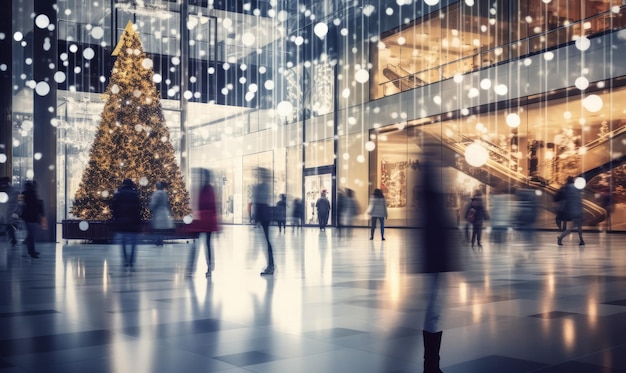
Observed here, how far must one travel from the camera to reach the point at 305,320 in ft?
18.9

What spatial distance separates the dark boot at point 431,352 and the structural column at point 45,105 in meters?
16.8

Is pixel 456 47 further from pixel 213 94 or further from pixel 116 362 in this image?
pixel 116 362

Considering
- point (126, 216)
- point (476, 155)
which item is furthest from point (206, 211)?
point (476, 155)

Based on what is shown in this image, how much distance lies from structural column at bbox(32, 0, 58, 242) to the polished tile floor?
26.5 ft

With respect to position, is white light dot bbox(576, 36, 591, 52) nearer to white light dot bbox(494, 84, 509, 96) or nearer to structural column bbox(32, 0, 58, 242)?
white light dot bbox(494, 84, 509, 96)

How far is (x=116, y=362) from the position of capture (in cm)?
412

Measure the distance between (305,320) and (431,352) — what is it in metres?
2.01

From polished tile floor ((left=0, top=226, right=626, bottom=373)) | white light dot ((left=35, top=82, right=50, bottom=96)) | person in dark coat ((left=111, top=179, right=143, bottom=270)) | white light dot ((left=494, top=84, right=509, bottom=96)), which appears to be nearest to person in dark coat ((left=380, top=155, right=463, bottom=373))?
polished tile floor ((left=0, top=226, right=626, bottom=373))

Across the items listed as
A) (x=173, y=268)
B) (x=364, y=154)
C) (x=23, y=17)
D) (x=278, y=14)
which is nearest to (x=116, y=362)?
(x=173, y=268)

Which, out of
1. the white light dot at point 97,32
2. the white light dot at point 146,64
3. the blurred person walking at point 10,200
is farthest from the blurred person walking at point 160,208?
the white light dot at point 97,32

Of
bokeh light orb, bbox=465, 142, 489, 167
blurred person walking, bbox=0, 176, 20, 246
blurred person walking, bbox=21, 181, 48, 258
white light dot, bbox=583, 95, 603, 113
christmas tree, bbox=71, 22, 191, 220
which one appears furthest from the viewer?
bokeh light orb, bbox=465, 142, 489, 167

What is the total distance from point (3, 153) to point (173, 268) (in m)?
16.6

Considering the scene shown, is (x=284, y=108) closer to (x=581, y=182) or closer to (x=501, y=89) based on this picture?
(x=501, y=89)

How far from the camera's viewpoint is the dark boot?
3901mm
